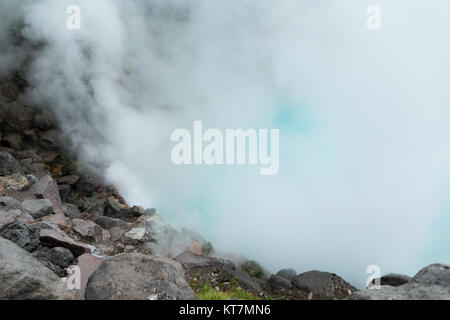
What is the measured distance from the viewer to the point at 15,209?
922cm

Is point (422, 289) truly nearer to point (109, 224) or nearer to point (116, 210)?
point (109, 224)

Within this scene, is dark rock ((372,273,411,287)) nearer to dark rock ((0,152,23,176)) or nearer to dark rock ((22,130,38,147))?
dark rock ((0,152,23,176))

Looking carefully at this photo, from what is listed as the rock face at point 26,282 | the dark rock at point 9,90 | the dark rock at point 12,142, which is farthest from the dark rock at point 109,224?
the dark rock at point 9,90

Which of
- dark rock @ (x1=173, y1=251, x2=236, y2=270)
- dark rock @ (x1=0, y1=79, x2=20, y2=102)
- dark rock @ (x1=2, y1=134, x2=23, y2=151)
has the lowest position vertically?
dark rock @ (x1=173, y1=251, x2=236, y2=270)

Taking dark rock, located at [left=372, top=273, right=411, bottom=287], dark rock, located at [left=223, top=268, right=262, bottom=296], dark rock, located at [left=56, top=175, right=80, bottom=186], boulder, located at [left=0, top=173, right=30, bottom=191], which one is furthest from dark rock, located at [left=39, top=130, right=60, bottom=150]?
dark rock, located at [left=372, top=273, right=411, bottom=287]

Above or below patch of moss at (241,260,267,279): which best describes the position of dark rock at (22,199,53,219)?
above

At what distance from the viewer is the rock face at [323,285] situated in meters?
8.01

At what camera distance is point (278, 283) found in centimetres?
820

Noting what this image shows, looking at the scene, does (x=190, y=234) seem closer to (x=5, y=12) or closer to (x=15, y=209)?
(x=15, y=209)

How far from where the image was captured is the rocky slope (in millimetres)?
4562

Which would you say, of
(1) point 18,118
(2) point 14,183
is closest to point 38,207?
(2) point 14,183

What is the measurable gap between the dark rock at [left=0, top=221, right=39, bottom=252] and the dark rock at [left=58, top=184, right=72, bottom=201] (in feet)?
24.7

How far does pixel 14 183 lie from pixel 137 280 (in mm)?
8516
